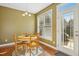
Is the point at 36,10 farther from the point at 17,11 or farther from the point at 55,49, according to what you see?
the point at 55,49

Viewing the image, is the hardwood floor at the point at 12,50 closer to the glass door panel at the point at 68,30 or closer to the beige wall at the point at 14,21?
the beige wall at the point at 14,21

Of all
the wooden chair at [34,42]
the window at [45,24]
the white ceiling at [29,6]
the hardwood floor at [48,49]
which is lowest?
the hardwood floor at [48,49]

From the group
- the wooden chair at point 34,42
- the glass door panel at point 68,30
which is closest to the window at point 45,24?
the wooden chair at point 34,42

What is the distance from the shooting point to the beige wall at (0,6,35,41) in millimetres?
2316

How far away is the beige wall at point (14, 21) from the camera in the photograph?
7.60 feet

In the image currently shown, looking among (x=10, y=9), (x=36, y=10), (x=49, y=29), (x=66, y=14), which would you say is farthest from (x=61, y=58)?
(x=10, y=9)

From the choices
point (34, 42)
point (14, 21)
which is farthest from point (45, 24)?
point (14, 21)

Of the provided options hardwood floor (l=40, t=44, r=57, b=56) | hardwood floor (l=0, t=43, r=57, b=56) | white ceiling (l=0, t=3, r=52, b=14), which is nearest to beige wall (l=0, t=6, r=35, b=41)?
white ceiling (l=0, t=3, r=52, b=14)

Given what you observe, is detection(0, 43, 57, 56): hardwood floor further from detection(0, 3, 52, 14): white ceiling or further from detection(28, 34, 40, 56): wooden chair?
detection(0, 3, 52, 14): white ceiling

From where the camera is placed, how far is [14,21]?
2.41m

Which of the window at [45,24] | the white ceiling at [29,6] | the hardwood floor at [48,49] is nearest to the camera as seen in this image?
the white ceiling at [29,6]

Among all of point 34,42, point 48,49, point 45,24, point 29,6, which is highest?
point 29,6

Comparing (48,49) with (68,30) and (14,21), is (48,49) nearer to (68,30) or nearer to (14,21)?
(68,30)

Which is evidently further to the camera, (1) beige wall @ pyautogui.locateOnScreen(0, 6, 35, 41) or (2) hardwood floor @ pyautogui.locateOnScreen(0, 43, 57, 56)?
(1) beige wall @ pyautogui.locateOnScreen(0, 6, 35, 41)
